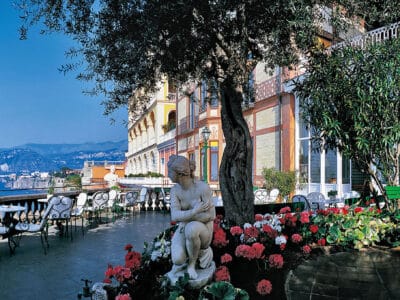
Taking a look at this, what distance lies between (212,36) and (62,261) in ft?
14.4

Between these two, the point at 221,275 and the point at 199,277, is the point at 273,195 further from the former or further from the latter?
the point at 199,277

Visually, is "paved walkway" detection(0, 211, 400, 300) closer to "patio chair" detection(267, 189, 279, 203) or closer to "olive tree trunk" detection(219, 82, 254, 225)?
"olive tree trunk" detection(219, 82, 254, 225)

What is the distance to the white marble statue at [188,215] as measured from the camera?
10.3ft

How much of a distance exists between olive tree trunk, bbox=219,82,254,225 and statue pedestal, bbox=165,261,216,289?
85.2 inches

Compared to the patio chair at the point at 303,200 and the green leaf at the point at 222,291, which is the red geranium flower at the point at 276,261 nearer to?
the green leaf at the point at 222,291

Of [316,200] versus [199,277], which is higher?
[316,200]

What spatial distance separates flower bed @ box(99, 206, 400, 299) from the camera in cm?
334

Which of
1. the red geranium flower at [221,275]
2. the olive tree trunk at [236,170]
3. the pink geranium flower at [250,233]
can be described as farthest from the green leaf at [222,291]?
the olive tree trunk at [236,170]

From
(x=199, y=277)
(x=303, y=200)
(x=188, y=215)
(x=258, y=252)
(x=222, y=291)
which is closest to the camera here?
(x=222, y=291)

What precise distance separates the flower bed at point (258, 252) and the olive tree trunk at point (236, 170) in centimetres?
26

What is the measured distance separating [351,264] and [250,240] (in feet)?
4.32

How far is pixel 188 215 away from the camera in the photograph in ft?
10.2

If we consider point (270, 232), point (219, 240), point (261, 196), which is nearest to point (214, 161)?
point (261, 196)

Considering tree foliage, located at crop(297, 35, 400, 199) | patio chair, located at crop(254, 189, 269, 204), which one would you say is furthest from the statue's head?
patio chair, located at crop(254, 189, 269, 204)
